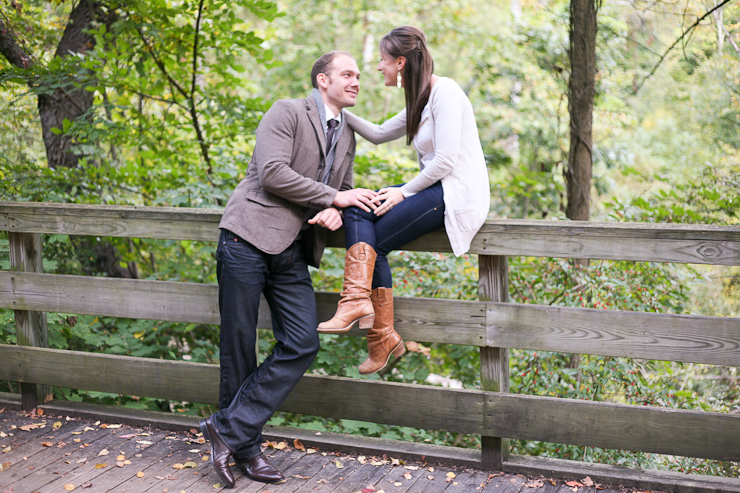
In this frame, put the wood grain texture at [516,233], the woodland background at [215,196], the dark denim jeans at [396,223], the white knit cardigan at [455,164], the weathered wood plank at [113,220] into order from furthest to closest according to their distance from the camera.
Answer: the woodland background at [215,196] → the weathered wood plank at [113,220] → the dark denim jeans at [396,223] → the white knit cardigan at [455,164] → the wood grain texture at [516,233]

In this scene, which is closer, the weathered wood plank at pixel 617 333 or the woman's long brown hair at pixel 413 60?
the weathered wood plank at pixel 617 333

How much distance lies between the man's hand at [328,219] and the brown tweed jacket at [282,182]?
0.04 meters

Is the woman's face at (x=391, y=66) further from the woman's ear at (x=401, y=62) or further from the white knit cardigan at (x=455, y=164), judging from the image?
the white knit cardigan at (x=455, y=164)

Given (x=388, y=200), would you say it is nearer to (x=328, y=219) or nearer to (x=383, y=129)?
(x=328, y=219)

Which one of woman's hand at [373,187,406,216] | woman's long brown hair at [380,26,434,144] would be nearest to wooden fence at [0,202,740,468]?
woman's hand at [373,187,406,216]

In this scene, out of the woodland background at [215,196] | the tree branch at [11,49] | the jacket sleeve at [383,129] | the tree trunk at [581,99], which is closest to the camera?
the jacket sleeve at [383,129]

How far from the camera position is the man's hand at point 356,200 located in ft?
9.00

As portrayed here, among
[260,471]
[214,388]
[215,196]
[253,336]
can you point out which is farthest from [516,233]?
[215,196]

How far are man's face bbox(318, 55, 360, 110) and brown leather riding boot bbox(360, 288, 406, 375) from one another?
880mm

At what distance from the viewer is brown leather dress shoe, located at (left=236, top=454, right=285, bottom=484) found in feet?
9.09

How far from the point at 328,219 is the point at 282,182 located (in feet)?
0.84

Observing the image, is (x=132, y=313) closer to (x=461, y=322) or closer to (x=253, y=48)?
(x=461, y=322)

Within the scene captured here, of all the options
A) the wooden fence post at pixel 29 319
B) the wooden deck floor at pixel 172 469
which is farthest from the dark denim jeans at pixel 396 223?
the wooden fence post at pixel 29 319

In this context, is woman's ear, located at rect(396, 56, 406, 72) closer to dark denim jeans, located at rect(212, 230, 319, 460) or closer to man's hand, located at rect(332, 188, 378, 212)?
man's hand, located at rect(332, 188, 378, 212)
